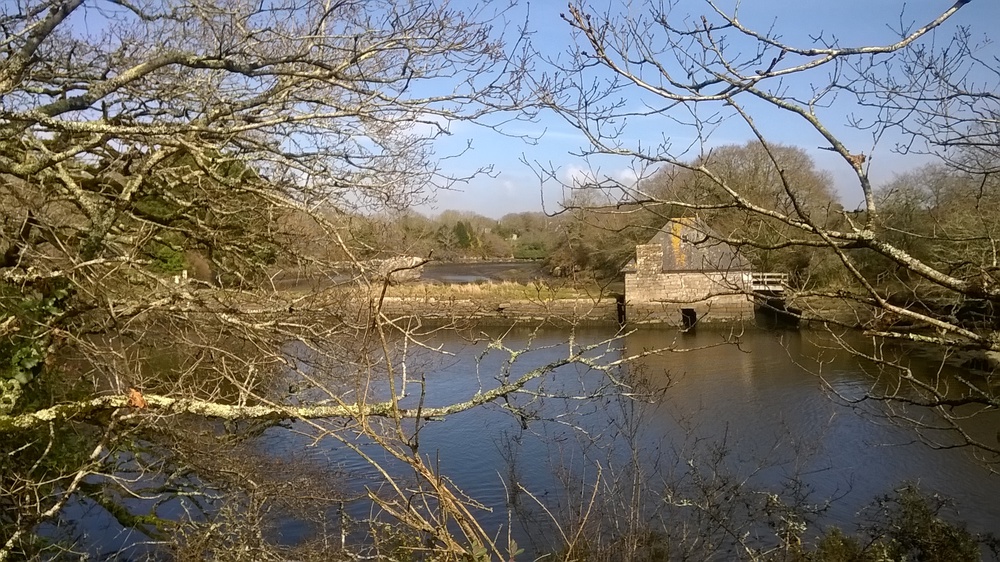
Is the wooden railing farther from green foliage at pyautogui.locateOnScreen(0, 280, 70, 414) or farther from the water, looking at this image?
green foliage at pyautogui.locateOnScreen(0, 280, 70, 414)

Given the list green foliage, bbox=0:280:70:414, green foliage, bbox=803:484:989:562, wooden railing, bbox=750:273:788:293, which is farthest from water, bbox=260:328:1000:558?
green foliage, bbox=0:280:70:414

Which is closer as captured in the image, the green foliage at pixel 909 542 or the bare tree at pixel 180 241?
the bare tree at pixel 180 241

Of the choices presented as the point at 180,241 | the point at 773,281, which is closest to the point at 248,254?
the point at 180,241

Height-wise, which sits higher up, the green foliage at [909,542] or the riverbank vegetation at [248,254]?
the riverbank vegetation at [248,254]

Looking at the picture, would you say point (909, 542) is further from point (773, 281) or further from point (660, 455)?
point (660, 455)

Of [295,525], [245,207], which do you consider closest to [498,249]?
[295,525]

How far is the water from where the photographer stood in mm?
7645

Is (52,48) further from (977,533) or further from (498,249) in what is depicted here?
(498,249)

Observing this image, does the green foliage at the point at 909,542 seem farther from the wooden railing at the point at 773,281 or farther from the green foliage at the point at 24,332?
the green foliage at the point at 24,332

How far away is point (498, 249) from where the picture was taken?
3616cm

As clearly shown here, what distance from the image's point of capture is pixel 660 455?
8.90 m

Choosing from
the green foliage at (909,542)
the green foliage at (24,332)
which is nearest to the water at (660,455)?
the green foliage at (909,542)

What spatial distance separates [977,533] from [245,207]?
7185 mm

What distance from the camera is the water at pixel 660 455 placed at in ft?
25.1
